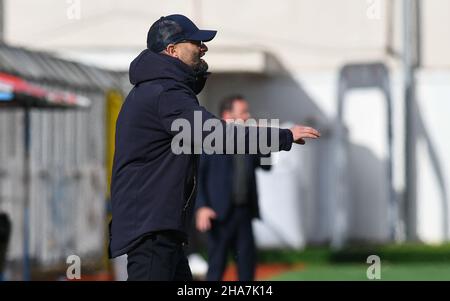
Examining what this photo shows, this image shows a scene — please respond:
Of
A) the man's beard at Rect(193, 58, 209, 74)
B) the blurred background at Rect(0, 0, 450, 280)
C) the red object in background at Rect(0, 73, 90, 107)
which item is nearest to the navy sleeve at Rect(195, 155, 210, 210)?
the red object in background at Rect(0, 73, 90, 107)

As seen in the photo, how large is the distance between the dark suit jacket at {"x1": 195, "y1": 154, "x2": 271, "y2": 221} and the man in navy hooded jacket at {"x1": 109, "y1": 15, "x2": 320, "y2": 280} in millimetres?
5080

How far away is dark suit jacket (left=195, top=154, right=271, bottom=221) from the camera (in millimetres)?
12273

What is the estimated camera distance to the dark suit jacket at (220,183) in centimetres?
1227

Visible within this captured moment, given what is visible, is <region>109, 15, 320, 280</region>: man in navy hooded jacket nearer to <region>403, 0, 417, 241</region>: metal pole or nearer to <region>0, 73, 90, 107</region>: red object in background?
<region>0, 73, 90, 107</region>: red object in background

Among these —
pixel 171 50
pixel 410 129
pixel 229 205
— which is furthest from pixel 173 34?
pixel 410 129

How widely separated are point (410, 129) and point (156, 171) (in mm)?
16346

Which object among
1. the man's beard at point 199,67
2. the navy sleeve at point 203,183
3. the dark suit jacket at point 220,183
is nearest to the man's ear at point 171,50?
the man's beard at point 199,67

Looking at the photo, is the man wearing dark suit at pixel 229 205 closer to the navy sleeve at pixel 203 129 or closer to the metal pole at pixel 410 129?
the navy sleeve at pixel 203 129

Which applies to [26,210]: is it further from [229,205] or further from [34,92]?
[229,205]

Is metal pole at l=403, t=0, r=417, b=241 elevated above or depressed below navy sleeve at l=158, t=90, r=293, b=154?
above

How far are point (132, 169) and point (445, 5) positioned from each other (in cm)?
1642

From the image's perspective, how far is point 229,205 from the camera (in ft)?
40.3
